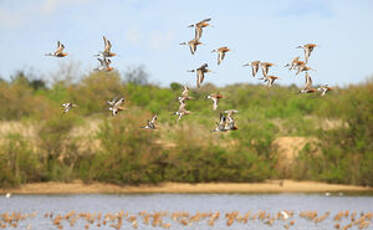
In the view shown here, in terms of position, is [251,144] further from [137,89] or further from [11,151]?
[137,89]

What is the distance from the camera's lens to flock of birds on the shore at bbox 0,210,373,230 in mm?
27266

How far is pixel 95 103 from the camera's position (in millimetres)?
47281

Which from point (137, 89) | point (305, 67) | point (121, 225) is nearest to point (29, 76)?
point (137, 89)

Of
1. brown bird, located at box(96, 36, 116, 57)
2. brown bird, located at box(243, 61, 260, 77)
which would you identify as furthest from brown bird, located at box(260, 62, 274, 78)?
brown bird, located at box(96, 36, 116, 57)

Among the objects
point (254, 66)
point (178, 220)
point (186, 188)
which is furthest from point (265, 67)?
point (186, 188)

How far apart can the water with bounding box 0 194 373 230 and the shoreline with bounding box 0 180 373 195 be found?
7.61ft

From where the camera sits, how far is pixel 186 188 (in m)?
42.1

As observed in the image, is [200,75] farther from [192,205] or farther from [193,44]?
[192,205]

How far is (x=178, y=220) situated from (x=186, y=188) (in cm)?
1369

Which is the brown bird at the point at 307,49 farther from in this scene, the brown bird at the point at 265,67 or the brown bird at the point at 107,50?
the brown bird at the point at 107,50

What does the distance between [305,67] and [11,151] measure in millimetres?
22999

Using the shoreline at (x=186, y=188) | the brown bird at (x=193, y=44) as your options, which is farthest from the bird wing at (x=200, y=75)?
the shoreline at (x=186, y=188)

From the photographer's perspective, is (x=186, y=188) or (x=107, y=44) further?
(x=186, y=188)

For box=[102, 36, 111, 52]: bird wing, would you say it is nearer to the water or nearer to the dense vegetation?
the water
